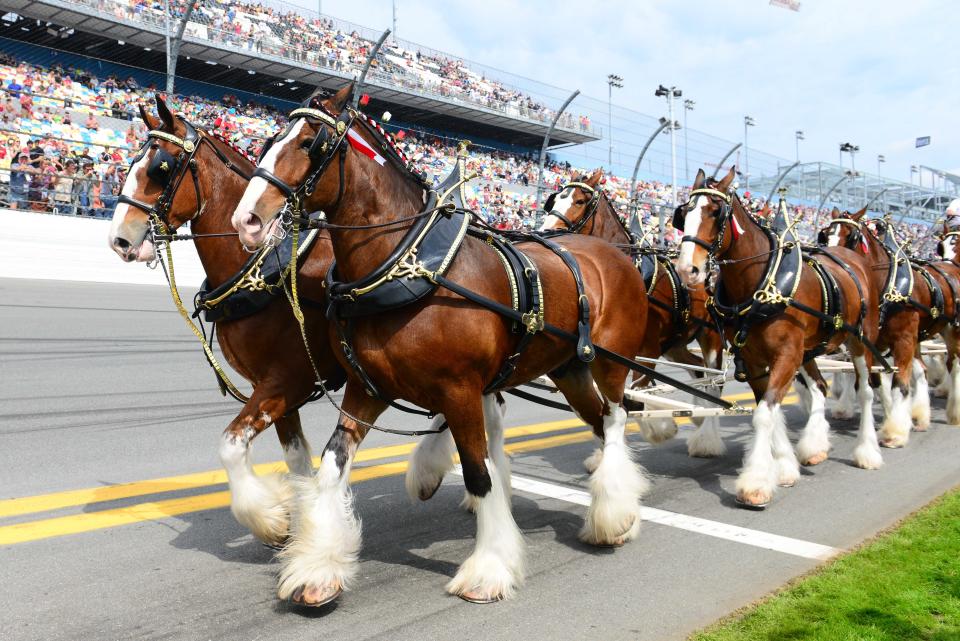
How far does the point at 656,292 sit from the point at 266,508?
13.1 ft

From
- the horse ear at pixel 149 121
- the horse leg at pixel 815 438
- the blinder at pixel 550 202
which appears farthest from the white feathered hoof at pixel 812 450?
the horse ear at pixel 149 121

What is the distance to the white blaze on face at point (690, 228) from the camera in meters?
5.45

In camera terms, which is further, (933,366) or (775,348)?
(933,366)

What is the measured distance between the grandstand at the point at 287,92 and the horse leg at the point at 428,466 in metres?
13.7

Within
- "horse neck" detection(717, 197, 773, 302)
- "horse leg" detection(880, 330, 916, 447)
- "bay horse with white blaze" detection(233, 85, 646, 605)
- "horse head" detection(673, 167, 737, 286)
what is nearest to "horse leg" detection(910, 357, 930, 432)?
"horse leg" detection(880, 330, 916, 447)

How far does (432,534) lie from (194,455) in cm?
227

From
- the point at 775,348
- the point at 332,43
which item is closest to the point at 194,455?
the point at 775,348

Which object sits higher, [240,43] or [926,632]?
[240,43]

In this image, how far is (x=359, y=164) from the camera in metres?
3.68

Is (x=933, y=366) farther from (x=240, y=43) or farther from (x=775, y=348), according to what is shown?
(x=240, y=43)

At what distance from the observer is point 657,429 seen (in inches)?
278

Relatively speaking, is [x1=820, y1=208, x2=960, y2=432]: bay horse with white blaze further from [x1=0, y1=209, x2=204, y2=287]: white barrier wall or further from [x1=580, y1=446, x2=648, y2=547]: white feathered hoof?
[x1=0, y1=209, x2=204, y2=287]: white barrier wall

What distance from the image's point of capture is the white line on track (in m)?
4.45

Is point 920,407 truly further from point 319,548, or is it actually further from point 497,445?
point 319,548
